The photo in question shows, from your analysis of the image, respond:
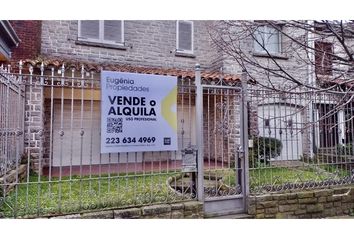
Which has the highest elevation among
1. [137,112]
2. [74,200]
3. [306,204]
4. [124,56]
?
[124,56]

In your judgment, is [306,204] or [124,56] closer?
[306,204]

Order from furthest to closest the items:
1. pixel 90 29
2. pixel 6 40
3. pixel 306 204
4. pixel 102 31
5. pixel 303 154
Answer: pixel 102 31
pixel 90 29
pixel 6 40
pixel 303 154
pixel 306 204

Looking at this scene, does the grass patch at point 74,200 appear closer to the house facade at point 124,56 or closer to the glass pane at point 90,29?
the house facade at point 124,56

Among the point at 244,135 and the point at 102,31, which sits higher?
the point at 102,31

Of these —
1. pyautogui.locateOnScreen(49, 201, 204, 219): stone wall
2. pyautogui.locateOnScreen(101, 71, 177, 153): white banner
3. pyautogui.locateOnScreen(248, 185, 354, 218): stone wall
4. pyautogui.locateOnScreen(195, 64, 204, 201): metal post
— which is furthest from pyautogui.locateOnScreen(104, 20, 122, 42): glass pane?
pyautogui.locateOnScreen(248, 185, 354, 218): stone wall

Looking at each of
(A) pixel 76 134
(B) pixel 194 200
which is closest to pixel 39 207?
(B) pixel 194 200

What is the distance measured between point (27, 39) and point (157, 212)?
23.3 feet

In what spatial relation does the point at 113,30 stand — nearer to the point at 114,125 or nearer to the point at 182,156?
the point at 114,125

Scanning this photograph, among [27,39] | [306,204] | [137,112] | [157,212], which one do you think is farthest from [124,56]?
[306,204]

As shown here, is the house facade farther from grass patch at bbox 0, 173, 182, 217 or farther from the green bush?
grass patch at bbox 0, 173, 182, 217

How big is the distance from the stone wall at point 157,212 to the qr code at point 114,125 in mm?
1185

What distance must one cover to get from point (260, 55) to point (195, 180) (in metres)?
7.18

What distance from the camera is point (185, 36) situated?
37.9 feet

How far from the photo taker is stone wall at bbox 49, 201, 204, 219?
173 inches
